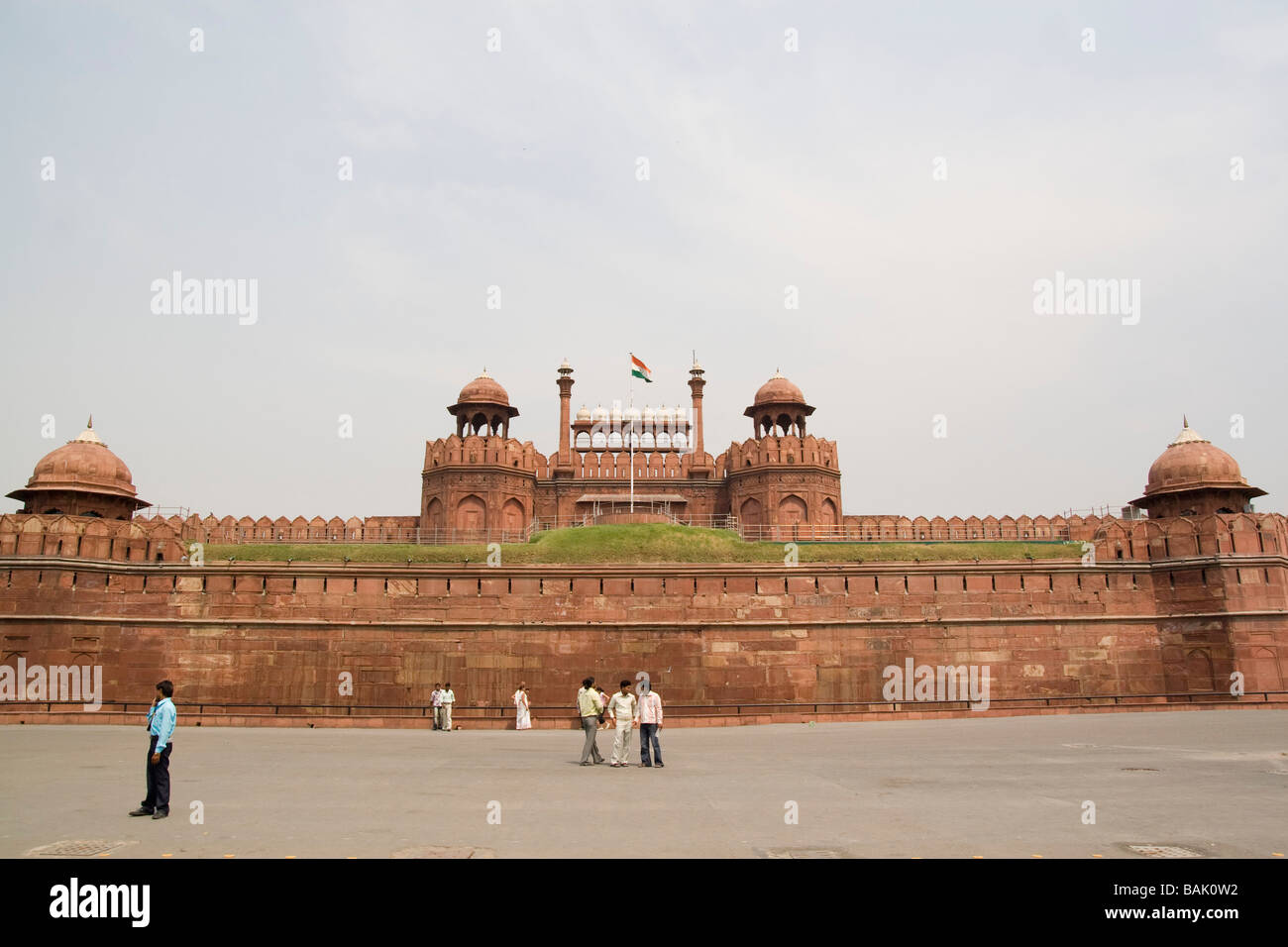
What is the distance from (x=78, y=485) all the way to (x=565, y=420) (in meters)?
19.8

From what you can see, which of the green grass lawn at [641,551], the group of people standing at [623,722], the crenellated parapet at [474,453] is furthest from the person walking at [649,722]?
the crenellated parapet at [474,453]

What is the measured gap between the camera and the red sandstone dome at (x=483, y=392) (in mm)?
38562

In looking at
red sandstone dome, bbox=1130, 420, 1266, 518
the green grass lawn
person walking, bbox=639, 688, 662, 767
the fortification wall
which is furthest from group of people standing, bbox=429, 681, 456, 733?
red sandstone dome, bbox=1130, 420, 1266, 518

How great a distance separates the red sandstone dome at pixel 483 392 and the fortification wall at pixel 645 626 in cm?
1336

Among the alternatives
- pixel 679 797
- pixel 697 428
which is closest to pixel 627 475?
pixel 697 428

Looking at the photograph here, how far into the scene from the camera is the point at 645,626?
26.4m

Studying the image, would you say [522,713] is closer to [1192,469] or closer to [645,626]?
[645,626]

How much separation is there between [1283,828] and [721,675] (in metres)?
19.1

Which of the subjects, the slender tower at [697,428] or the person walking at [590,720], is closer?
the person walking at [590,720]

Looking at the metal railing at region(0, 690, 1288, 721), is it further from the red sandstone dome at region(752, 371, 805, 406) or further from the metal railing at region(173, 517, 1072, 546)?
the red sandstone dome at region(752, 371, 805, 406)

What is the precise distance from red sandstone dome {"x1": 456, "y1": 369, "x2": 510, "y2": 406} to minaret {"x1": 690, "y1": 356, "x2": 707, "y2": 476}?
8.96m

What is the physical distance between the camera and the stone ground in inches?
274

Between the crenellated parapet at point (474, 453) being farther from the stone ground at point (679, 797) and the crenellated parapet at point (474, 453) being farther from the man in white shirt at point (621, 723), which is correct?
the man in white shirt at point (621, 723)
